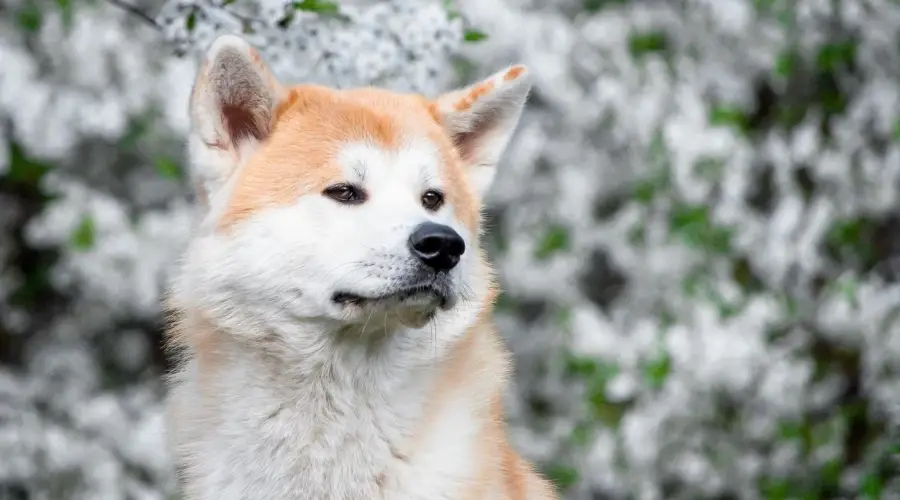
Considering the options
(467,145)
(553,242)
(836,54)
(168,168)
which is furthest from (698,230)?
(467,145)

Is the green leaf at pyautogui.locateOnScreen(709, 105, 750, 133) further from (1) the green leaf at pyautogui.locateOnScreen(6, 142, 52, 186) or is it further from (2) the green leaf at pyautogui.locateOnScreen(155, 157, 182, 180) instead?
(1) the green leaf at pyautogui.locateOnScreen(6, 142, 52, 186)

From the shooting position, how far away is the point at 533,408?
7.35 meters

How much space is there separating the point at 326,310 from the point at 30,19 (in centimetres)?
370

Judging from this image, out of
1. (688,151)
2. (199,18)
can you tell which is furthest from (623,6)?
(199,18)

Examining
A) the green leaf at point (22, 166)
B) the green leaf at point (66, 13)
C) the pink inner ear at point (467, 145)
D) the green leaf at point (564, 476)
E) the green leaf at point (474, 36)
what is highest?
the green leaf at point (474, 36)

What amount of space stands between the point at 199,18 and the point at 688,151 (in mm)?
3070

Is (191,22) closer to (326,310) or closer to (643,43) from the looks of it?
(326,310)

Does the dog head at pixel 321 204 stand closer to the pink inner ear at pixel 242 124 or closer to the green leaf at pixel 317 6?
the pink inner ear at pixel 242 124

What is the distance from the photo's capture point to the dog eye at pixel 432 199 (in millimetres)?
3395

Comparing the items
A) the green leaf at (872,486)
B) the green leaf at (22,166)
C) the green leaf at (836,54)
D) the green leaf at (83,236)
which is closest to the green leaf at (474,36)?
the green leaf at (83,236)

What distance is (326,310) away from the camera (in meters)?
3.19

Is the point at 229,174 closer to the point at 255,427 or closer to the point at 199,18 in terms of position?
the point at 255,427

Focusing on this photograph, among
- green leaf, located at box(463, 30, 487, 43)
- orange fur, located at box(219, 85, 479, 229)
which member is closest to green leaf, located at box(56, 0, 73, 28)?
green leaf, located at box(463, 30, 487, 43)

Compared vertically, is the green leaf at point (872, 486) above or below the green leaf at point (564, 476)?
above
